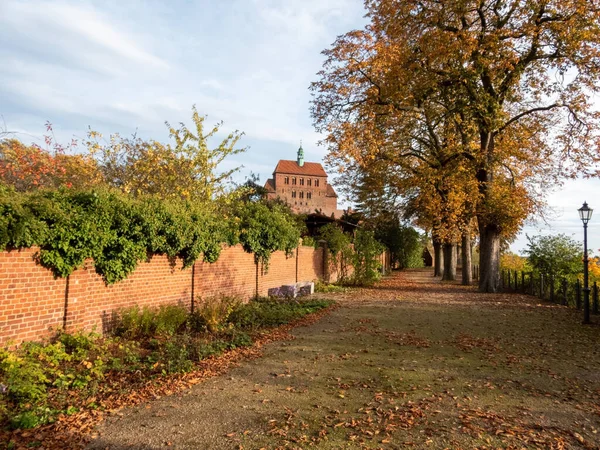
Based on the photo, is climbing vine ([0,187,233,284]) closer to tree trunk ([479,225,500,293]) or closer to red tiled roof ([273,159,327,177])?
tree trunk ([479,225,500,293])

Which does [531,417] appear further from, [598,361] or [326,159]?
[326,159]

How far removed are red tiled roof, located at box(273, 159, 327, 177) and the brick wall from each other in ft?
326

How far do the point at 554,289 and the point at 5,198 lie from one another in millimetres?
17923

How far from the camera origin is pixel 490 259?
65.0 ft

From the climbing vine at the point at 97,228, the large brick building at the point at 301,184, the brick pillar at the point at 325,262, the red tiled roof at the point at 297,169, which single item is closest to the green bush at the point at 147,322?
the climbing vine at the point at 97,228

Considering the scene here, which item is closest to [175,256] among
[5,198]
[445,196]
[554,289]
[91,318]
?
[91,318]

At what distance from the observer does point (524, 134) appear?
751 inches

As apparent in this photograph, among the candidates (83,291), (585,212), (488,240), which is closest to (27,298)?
(83,291)

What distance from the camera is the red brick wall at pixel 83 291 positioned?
19.5 feet

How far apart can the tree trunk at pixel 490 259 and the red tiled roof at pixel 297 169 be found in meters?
92.3

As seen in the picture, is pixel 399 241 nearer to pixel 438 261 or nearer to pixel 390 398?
pixel 438 261

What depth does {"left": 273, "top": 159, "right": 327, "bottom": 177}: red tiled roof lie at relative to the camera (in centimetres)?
11100

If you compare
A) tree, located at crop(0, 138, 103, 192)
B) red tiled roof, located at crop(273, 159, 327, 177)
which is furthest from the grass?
red tiled roof, located at crop(273, 159, 327, 177)

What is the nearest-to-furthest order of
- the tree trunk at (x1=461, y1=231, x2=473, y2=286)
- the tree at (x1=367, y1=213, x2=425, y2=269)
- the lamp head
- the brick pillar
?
the lamp head
the brick pillar
the tree trunk at (x1=461, y1=231, x2=473, y2=286)
the tree at (x1=367, y1=213, x2=425, y2=269)
